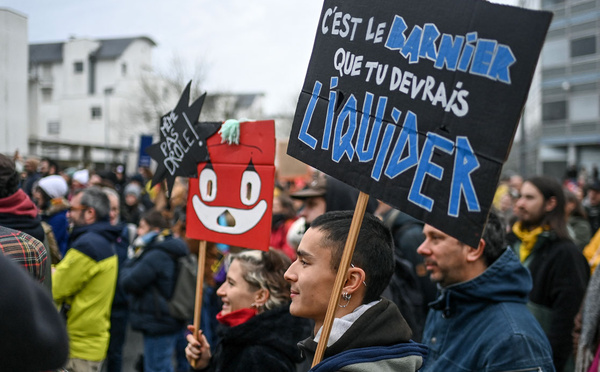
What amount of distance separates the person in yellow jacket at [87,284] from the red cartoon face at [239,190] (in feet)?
5.54

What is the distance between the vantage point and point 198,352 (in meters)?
2.94

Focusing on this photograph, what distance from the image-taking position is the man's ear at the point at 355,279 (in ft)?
6.61

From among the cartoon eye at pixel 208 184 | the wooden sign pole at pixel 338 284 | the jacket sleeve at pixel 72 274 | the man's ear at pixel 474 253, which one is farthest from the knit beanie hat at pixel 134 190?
the wooden sign pole at pixel 338 284

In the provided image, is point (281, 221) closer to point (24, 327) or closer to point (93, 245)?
point (93, 245)

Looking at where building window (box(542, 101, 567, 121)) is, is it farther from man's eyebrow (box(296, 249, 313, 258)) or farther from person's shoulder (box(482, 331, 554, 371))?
man's eyebrow (box(296, 249, 313, 258))

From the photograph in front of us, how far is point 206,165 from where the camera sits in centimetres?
319

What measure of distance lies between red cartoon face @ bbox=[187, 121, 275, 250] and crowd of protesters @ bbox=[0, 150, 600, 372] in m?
0.29

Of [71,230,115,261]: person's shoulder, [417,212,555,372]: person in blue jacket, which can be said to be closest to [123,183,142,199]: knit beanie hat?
[71,230,115,261]: person's shoulder

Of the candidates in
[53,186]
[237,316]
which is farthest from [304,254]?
[53,186]

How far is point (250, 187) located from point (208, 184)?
34 centimetres

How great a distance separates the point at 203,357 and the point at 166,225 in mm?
2690

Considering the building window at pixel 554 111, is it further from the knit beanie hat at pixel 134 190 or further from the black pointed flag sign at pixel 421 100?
the black pointed flag sign at pixel 421 100

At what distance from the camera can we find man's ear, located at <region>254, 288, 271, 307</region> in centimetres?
308

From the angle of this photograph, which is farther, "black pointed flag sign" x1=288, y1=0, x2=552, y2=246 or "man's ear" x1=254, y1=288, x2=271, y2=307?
"man's ear" x1=254, y1=288, x2=271, y2=307
